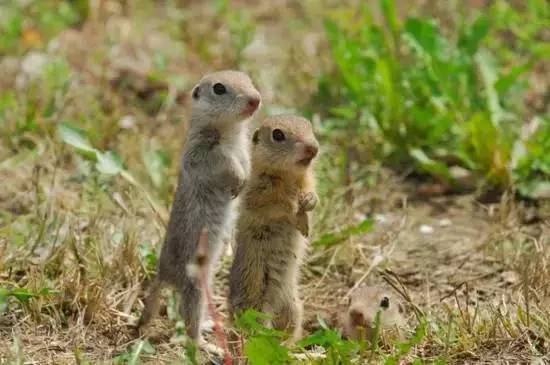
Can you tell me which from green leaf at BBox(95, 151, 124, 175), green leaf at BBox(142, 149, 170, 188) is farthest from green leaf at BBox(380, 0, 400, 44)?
green leaf at BBox(95, 151, 124, 175)

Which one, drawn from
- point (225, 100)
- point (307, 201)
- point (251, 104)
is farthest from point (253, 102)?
point (307, 201)

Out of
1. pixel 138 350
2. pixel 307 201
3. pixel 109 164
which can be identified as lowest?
pixel 138 350

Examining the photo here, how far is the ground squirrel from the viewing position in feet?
15.5

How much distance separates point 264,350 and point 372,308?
0.96 metres

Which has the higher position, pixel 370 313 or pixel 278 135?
pixel 278 135

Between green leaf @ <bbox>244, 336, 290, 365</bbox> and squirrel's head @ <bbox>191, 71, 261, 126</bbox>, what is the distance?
1.35 meters

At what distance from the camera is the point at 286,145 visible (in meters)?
4.79

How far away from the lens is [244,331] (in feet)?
14.2

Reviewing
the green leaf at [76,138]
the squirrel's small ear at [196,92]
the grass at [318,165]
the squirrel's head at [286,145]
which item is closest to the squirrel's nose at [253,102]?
the squirrel's head at [286,145]

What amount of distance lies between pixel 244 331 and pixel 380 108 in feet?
A: 9.05

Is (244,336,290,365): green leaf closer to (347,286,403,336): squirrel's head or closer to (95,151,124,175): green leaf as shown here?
(347,286,403,336): squirrel's head

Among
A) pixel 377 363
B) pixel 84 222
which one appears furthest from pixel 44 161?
pixel 377 363

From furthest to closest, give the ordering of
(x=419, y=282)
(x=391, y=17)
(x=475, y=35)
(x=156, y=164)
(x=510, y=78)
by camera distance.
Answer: (x=391, y=17) → (x=475, y=35) → (x=510, y=78) → (x=156, y=164) → (x=419, y=282)

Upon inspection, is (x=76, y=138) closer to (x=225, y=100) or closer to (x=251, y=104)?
(x=225, y=100)
